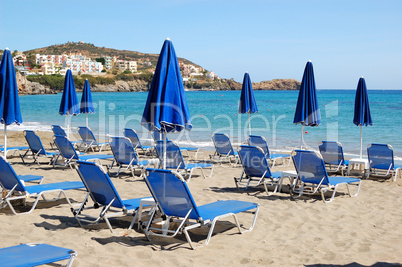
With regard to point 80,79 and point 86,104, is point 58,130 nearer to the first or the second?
point 86,104

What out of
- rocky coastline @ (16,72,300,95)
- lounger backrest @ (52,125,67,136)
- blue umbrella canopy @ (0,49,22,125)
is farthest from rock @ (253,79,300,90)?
blue umbrella canopy @ (0,49,22,125)

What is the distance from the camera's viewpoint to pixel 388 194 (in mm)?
7578

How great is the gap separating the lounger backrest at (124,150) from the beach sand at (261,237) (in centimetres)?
152

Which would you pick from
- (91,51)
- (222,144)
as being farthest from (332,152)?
(91,51)

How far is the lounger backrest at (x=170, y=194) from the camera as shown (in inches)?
176

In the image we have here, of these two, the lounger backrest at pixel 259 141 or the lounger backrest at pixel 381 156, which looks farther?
the lounger backrest at pixel 259 141

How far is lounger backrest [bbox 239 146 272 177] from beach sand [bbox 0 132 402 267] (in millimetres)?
398

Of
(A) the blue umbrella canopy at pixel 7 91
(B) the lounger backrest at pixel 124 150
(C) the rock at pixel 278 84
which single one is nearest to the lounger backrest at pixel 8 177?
(A) the blue umbrella canopy at pixel 7 91

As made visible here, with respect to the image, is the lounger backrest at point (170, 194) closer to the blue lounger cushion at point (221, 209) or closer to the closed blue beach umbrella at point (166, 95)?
the blue lounger cushion at point (221, 209)

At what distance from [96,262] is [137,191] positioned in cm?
340

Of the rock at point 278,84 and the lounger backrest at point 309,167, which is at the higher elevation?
the rock at point 278,84

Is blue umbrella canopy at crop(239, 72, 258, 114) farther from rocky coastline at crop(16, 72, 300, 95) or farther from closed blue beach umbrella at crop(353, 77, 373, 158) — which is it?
rocky coastline at crop(16, 72, 300, 95)

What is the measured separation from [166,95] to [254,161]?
2356mm

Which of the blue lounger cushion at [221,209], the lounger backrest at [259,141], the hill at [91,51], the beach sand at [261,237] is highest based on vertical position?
the hill at [91,51]
